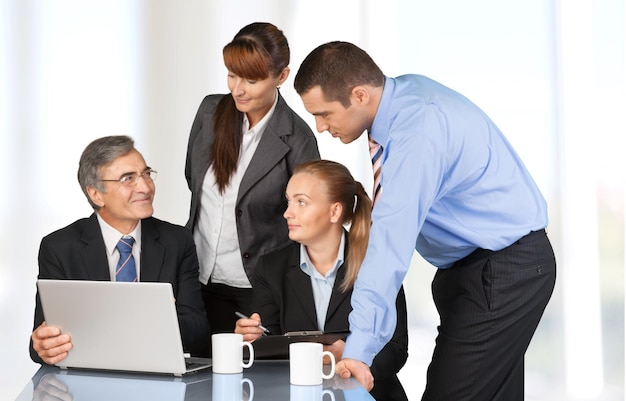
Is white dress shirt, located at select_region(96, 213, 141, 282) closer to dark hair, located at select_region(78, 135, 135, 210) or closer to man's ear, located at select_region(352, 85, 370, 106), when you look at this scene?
dark hair, located at select_region(78, 135, 135, 210)

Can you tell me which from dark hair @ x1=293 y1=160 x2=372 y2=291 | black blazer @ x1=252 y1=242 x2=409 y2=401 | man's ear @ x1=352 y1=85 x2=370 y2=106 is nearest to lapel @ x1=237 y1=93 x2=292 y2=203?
dark hair @ x1=293 y1=160 x2=372 y2=291

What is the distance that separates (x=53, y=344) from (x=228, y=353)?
467mm

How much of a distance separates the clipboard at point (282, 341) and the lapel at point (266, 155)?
82cm

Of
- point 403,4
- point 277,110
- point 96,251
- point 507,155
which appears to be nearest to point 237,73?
point 277,110

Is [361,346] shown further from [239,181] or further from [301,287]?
[239,181]

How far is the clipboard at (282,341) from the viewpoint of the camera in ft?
8.18

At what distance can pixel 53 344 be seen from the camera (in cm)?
254

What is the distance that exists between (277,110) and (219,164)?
26cm

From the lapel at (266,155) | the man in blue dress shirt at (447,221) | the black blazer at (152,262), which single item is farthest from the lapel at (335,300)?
the lapel at (266,155)

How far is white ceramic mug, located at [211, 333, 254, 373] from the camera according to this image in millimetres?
2381

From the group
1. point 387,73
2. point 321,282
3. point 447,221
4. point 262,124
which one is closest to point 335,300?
point 321,282

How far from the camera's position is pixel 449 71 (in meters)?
5.32

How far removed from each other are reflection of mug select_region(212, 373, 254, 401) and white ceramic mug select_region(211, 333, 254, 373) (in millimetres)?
16

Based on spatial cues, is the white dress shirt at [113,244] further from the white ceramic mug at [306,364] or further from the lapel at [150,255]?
the white ceramic mug at [306,364]
